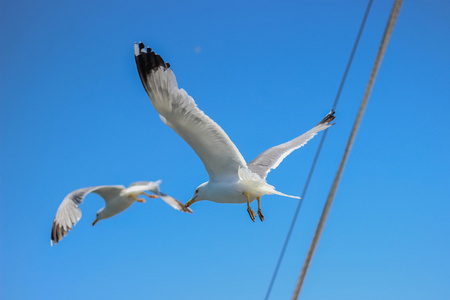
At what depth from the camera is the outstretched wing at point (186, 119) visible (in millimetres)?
2561

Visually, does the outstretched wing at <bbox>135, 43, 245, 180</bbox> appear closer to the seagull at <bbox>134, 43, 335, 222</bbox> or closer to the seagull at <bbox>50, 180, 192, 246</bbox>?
the seagull at <bbox>134, 43, 335, 222</bbox>

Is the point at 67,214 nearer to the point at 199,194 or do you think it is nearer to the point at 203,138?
the point at 203,138

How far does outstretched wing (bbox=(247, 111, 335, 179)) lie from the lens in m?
3.74

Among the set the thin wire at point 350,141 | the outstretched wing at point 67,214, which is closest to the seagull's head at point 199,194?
the outstretched wing at point 67,214

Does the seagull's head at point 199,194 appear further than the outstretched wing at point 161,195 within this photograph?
Yes

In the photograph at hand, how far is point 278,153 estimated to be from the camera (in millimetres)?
4066

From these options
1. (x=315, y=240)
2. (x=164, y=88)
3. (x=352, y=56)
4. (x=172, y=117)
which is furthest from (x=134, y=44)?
(x=315, y=240)

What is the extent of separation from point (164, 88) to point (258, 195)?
934 millimetres

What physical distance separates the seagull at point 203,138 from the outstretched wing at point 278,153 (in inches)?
5.8

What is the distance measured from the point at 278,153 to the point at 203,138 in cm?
129

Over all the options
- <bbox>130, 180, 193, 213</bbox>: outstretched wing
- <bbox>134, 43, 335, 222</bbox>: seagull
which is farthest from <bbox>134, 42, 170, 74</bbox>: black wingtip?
<bbox>130, 180, 193, 213</bbox>: outstretched wing

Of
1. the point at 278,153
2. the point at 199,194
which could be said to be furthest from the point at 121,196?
the point at 278,153

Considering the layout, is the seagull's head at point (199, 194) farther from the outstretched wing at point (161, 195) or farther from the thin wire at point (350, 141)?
the outstretched wing at point (161, 195)

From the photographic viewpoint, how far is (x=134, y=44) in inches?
102
